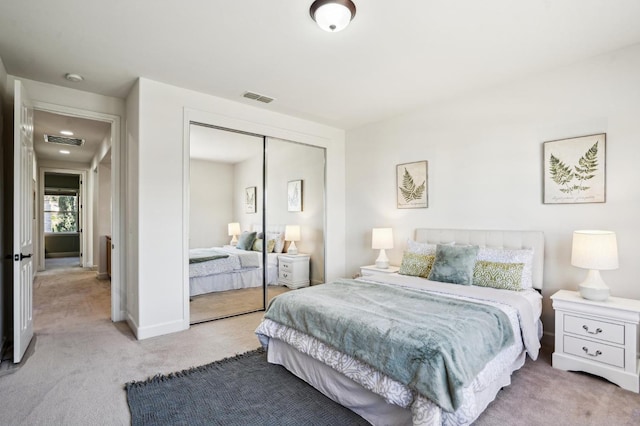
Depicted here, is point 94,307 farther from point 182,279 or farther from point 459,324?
point 459,324

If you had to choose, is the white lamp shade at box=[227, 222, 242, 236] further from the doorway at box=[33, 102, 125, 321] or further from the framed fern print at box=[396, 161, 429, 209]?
the framed fern print at box=[396, 161, 429, 209]

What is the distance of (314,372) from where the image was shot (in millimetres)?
2314

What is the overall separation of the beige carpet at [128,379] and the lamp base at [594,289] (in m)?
0.60

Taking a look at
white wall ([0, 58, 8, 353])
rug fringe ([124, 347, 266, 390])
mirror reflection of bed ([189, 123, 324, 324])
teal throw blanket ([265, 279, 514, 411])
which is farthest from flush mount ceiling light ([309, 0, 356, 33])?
white wall ([0, 58, 8, 353])

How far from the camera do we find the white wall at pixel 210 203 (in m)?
3.76

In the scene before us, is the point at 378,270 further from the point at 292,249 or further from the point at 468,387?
the point at 468,387

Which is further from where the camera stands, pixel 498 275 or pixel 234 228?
pixel 234 228

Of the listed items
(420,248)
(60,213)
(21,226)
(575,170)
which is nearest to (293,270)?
(420,248)

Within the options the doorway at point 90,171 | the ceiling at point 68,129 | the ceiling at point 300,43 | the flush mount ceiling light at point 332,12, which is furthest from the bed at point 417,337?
the ceiling at point 68,129

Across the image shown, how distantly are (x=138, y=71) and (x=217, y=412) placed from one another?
3048 mm

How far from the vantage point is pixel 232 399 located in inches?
86.6

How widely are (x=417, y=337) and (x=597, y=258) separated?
1836 mm

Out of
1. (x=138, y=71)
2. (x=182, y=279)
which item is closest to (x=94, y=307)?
(x=182, y=279)

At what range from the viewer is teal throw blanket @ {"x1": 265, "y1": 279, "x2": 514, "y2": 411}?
1605 millimetres
